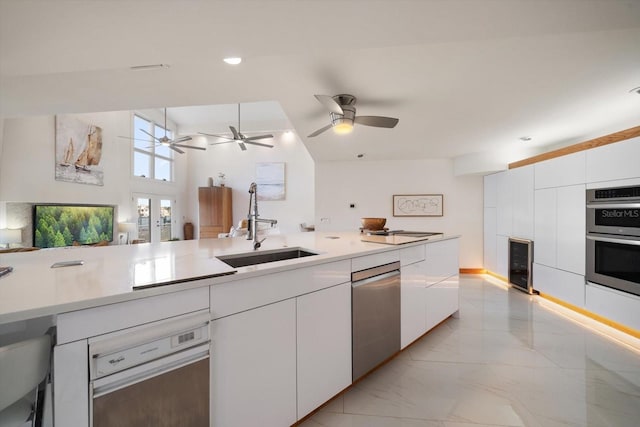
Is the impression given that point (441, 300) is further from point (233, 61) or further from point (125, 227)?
point (125, 227)

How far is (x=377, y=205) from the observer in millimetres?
5520

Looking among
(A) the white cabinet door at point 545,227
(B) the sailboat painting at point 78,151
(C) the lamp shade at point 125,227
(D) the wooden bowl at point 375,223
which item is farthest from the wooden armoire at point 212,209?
(A) the white cabinet door at point 545,227

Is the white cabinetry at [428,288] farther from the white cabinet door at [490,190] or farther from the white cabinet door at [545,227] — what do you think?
the white cabinet door at [490,190]

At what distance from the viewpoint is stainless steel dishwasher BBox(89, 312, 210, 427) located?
2.58ft

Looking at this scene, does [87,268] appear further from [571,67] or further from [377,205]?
[377,205]

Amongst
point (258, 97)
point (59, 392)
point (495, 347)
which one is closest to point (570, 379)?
point (495, 347)

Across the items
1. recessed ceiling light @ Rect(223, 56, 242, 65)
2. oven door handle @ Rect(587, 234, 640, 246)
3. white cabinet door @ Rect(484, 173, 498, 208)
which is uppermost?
recessed ceiling light @ Rect(223, 56, 242, 65)

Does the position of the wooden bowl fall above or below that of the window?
below

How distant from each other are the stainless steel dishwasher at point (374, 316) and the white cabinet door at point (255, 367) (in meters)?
0.49

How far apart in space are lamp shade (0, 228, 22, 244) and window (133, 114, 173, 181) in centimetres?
309

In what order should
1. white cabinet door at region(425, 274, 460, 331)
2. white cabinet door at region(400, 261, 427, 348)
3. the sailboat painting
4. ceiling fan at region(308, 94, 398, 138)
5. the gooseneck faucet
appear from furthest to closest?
the sailboat painting < ceiling fan at region(308, 94, 398, 138) < white cabinet door at region(425, 274, 460, 331) < white cabinet door at region(400, 261, 427, 348) < the gooseneck faucet

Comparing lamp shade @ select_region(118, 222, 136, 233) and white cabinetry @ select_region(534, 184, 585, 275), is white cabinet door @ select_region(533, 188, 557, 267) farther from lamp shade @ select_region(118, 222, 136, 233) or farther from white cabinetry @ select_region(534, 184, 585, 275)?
lamp shade @ select_region(118, 222, 136, 233)

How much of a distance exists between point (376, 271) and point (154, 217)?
7688mm

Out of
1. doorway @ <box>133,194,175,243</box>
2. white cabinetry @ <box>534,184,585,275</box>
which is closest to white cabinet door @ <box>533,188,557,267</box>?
white cabinetry @ <box>534,184,585,275</box>
